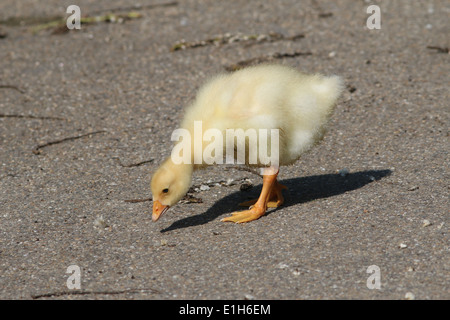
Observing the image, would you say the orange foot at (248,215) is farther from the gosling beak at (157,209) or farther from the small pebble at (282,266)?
the small pebble at (282,266)

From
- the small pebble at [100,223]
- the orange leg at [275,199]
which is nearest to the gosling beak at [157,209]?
the small pebble at [100,223]

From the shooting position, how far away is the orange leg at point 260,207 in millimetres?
5059

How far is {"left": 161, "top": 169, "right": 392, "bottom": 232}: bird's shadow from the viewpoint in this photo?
17.3 ft

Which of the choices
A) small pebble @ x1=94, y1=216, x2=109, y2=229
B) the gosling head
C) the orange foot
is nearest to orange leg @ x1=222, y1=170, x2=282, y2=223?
the orange foot

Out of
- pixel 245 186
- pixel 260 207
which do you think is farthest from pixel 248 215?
pixel 245 186

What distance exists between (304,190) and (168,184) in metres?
1.41

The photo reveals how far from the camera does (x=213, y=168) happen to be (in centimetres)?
608

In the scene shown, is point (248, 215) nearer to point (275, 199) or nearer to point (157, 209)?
point (275, 199)

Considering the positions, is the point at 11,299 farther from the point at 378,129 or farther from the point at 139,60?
the point at 139,60

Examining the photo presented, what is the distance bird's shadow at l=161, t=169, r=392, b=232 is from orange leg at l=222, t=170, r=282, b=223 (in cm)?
15

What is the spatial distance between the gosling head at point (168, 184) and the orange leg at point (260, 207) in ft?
1.70

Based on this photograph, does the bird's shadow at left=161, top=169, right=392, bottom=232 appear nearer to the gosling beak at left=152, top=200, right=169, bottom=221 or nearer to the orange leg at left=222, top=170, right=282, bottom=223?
the orange leg at left=222, top=170, right=282, bottom=223
